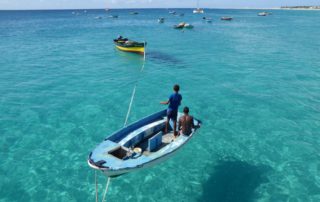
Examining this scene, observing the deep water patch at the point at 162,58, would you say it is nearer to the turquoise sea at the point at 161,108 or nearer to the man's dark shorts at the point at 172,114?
the turquoise sea at the point at 161,108

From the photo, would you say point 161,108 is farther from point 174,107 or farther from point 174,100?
point 174,100

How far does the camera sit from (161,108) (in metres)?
22.4

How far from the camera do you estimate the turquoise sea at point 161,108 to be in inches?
524

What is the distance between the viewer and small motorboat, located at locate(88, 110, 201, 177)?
1116 cm

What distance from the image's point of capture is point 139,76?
31094mm

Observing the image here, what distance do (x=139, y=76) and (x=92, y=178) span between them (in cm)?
1870

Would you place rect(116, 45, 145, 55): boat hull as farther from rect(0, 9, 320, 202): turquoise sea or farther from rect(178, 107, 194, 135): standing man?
rect(178, 107, 194, 135): standing man

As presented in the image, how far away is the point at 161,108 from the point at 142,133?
8194mm

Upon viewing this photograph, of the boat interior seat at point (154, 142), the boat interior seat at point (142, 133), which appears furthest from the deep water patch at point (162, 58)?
the boat interior seat at point (154, 142)

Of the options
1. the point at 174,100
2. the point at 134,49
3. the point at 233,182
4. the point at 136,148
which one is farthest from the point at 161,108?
the point at 134,49

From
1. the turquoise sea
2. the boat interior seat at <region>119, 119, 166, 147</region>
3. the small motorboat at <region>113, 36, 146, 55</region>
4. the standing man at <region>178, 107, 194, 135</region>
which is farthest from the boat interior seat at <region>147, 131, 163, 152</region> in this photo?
the small motorboat at <region>113, 36, 146, 55</region>

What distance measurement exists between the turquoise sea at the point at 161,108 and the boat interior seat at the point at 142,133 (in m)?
1.97

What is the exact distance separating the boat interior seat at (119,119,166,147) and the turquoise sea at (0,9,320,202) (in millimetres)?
1967

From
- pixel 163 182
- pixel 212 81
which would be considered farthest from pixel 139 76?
pixel 163 182
